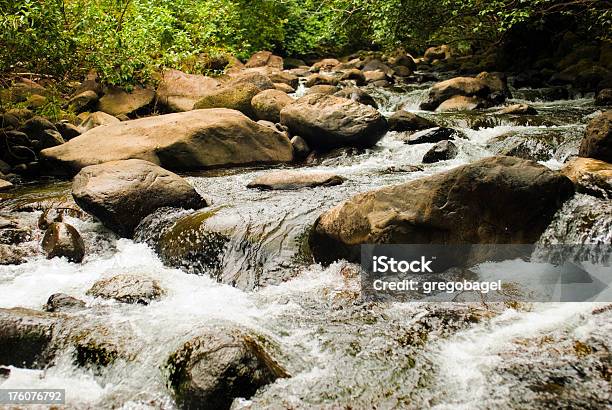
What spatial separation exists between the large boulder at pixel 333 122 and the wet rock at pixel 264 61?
9599 mm

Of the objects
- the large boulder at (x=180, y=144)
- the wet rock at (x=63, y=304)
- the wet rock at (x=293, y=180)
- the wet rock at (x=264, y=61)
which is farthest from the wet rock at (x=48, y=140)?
the wet rock at (x=264, y=61)

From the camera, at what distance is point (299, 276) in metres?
4.82

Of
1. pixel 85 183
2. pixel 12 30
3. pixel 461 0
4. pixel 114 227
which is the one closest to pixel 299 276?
pixel 114 227

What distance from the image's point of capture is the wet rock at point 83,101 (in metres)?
10.7

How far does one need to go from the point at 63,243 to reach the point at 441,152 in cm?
565

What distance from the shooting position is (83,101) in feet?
35.5

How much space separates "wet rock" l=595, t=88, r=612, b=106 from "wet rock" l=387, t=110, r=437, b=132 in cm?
417

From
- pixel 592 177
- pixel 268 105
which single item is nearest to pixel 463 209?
pixel 592 177

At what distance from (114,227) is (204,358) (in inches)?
135

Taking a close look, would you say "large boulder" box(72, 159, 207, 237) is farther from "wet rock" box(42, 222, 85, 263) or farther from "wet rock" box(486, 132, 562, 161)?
"wet rock" box(486, 132, 562, 161)

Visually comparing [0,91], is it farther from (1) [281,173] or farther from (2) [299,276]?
(2) [299,276]

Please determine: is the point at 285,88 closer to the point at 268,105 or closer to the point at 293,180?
the point at 268,105

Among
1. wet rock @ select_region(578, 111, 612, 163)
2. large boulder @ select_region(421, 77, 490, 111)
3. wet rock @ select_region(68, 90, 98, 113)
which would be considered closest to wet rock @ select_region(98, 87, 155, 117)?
wet rock @ select_region(68, 90, 98, 113)

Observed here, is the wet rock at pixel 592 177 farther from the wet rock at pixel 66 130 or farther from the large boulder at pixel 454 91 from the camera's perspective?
the wet rock at pixel 66 130
